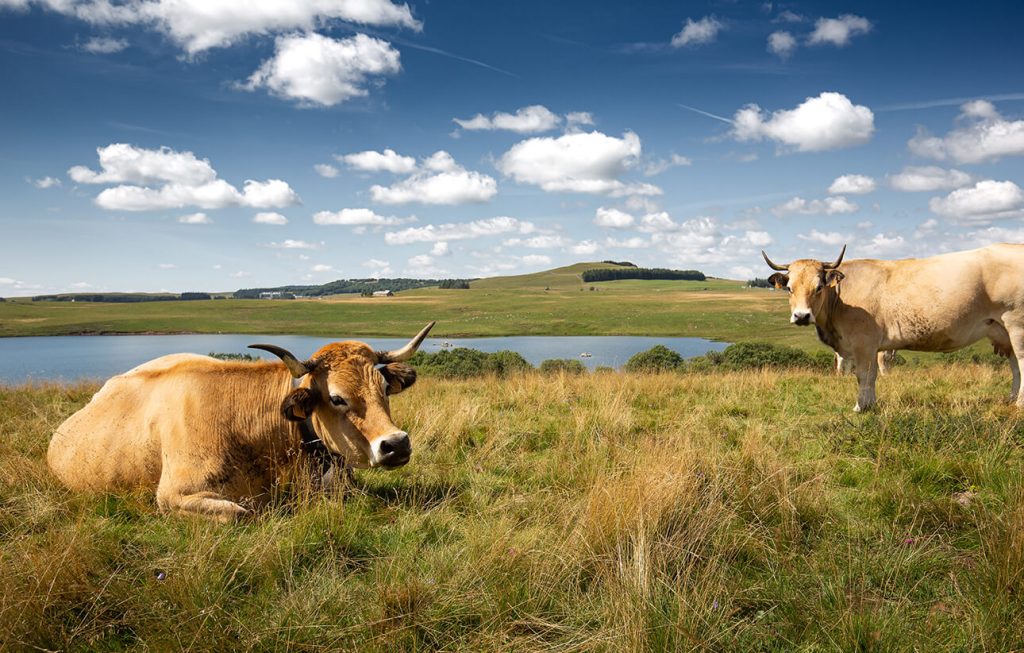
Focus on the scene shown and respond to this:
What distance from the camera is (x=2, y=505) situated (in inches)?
202

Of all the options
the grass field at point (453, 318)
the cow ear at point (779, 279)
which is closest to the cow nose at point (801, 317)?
the cow ear at point (779, 279)

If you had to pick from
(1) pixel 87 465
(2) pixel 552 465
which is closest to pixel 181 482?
(1) pixel 87 465

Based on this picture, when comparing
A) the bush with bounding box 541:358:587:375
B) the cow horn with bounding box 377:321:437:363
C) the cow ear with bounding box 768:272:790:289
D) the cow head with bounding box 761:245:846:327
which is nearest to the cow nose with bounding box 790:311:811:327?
the cow head with bounding box 761:245:846:327

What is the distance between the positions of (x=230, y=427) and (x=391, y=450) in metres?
1.75

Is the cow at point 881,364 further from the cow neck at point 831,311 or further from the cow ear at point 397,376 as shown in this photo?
the cow ear at point 397,376

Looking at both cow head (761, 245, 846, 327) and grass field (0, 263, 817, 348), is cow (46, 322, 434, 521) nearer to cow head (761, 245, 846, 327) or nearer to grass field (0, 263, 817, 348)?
cow head (761, 245, 846, 327)

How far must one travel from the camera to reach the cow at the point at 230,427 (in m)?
4.96

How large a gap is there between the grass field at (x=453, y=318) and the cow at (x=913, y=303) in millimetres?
86480

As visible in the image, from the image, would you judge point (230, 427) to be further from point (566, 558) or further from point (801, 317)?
point (801, 317)

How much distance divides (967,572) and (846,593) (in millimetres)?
903

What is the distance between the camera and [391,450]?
15.2ft

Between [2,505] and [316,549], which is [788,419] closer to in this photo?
[316,549]

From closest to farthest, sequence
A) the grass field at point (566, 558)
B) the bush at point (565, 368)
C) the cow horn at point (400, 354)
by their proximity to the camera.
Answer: the grass field at point (566, 558), the cow horn at point (400, 354), the bush at point (565, 368)

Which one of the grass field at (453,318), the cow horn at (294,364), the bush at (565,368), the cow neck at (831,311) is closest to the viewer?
the cow horn at (294,364)
